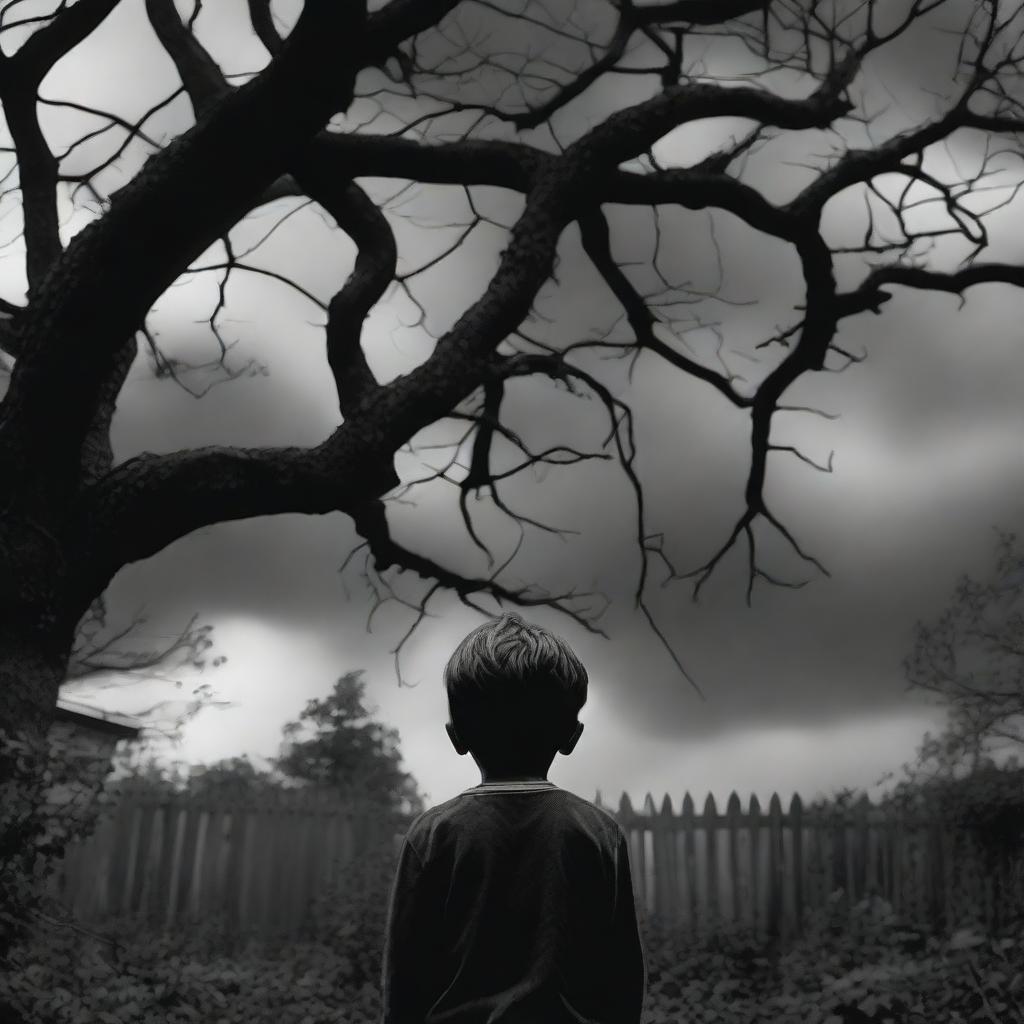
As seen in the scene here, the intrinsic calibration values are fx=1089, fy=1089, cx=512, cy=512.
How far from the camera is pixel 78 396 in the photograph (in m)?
5.56

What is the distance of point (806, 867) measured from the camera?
10.3 meters

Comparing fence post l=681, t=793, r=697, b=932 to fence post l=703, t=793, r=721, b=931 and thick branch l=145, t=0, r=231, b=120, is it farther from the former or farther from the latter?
thick branch l=145, t=0, r=231, b=120

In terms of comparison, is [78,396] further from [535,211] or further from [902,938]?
[902,938]

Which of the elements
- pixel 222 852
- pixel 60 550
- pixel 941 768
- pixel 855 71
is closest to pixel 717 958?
pixel 941 768

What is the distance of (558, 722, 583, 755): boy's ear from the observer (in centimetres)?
191

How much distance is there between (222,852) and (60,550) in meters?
7.43

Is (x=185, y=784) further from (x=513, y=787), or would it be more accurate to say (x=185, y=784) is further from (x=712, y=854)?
(x=513, y=787)

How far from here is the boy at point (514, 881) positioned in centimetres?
177

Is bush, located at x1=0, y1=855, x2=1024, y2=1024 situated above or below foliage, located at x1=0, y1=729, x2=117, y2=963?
below

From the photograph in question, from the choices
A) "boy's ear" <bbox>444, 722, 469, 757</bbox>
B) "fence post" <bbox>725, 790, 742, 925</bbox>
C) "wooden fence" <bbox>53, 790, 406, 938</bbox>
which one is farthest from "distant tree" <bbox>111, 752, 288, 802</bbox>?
"boy's ear" <bbox>444, 722, 469, 757</bbox>

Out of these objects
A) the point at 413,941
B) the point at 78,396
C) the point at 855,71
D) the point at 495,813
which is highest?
the point at 855,71

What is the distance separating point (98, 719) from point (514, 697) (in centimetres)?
1414

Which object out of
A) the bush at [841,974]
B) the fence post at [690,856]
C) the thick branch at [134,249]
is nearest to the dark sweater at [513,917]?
the thick branch at [134,249]

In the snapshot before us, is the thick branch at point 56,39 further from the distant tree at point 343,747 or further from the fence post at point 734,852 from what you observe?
the distant tree at point 343,747
